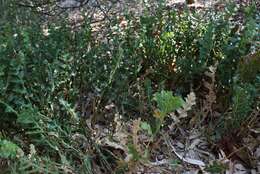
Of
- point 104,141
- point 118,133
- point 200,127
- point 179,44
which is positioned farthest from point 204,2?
point 118,133

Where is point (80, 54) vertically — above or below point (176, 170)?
above

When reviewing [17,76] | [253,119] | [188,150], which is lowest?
[188,150]

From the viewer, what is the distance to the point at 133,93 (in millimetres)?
2576

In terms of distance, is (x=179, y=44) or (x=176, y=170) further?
(x=179, y=44)

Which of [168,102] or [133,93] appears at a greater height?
[168,102]

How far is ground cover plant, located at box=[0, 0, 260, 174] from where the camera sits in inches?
88.4

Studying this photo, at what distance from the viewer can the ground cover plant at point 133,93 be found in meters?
2.25

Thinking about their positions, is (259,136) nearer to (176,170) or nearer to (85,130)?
(176,170)

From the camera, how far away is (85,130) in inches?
91.1

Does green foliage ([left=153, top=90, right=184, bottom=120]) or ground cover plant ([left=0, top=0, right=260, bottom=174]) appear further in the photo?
ground cover plant ([left=0, top=0, right=260, bottom=174])

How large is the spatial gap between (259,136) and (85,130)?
31.3 inches

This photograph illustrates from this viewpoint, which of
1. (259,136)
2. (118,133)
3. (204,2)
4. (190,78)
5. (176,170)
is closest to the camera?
(118,133)

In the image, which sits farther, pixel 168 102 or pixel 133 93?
pixel 133 93

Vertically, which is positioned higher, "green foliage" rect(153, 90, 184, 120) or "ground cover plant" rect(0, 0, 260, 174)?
"green foliage" rect(153, 90, 184, 120)
